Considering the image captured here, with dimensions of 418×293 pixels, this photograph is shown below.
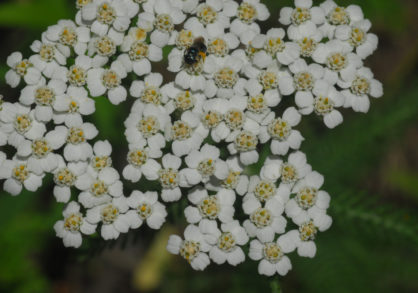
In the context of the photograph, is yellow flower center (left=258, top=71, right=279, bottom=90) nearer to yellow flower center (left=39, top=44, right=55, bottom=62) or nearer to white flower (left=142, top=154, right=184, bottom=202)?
white flower (left=142, top=154, right=184, bottom=202)

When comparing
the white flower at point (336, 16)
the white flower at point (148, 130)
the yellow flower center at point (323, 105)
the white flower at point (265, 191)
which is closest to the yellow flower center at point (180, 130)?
the white flower at point (148, 130)

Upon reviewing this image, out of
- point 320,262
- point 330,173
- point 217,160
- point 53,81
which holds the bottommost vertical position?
point 320,262

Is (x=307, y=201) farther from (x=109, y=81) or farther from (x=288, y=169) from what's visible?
(x=109, y=81)

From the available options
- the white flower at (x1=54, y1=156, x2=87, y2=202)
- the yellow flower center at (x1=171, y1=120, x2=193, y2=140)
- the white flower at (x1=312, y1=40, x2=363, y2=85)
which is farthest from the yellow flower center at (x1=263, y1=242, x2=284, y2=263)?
the white flower at (x1=54, y1=156, x2=87, y2=202)

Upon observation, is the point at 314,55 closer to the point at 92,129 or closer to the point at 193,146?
the point at 193,146

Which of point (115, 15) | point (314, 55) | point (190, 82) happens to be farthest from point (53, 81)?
point (314, 55)

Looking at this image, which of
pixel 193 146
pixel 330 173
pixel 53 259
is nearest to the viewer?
pixel 193 146

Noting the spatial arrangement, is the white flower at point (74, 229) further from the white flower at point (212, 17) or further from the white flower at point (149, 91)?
the white flower at point (212, 17)
